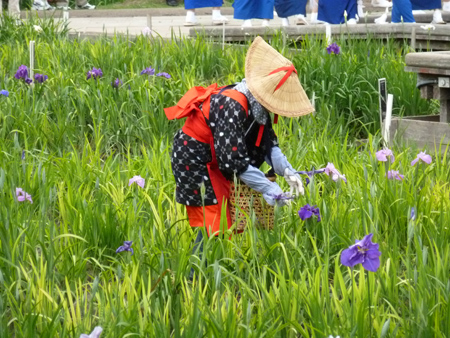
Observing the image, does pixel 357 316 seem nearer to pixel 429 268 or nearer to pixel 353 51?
pixel 429 268

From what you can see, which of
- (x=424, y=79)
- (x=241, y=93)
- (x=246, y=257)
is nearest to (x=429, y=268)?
(x=246, y=257)

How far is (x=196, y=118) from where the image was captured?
97.9 inches

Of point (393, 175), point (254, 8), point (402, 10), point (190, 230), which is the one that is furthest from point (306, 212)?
point (254, 8)

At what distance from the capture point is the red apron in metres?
2.46

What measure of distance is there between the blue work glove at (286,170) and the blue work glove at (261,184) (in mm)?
108

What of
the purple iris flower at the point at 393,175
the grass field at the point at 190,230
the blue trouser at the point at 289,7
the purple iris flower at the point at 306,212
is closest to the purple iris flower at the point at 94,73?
the grass field at the point at 190,230

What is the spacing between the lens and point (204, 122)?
248cm

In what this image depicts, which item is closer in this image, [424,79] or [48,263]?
[48,263]

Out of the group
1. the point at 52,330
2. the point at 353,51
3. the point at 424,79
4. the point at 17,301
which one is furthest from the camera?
the point at 353,51

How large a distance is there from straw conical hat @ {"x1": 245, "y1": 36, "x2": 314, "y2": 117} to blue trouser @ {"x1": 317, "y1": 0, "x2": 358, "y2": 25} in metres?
4.93

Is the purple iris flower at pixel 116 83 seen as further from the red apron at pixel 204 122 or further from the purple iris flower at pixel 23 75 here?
the red apron at pixel 204 122

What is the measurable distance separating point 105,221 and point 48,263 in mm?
393

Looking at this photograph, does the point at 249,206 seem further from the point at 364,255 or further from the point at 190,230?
the point at 364,255

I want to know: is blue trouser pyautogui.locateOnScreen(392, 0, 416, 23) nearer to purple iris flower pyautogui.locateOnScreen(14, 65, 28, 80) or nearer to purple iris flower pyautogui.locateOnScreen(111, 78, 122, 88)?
purple iris flower pyautogui.locateOnScreen(111, 78, 122, 88)
